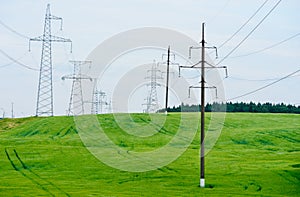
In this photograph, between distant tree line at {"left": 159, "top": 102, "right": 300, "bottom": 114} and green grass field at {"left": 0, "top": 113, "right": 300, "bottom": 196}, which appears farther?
distant tree line at {"left": 159, "top": 102, "right": 300, "bottom": 114}

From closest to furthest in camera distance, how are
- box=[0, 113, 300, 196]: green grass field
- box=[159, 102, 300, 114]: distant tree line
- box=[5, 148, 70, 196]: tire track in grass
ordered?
box=[5, 148, 70, 196]: tire track in grass → box=[0, 113, 300, 196]: green grass field → box=[159, 102, 300, 114]: distant tree line

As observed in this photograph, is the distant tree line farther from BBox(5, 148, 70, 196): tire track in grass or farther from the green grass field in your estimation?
BBox(5, 148, 70, 196): tire track in grass

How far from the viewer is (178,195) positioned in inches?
1481

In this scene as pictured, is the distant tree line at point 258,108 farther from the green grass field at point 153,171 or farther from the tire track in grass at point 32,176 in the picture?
the tire track in grass at point 32,176

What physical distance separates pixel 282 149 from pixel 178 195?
32.5 meters

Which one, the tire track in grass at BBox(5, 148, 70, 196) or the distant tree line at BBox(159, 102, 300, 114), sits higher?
the distant tree line at BBox(159, 102, 300, 114)

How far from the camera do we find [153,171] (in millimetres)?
50156

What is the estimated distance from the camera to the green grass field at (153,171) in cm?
4047

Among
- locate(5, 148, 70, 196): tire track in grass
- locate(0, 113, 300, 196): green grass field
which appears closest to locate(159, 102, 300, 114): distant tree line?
locate(0, 113, 300, 196): green grass field

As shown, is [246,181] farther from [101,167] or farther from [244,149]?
[244,149]

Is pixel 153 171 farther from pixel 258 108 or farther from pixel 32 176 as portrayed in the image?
pixel 258 108

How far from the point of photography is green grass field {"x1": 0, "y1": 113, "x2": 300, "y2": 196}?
40.5 metres

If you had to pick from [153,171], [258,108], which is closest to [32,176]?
[153,171]

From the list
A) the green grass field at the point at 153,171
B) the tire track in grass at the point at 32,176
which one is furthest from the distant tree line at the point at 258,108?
the tire track in grass at the point at 32,176
